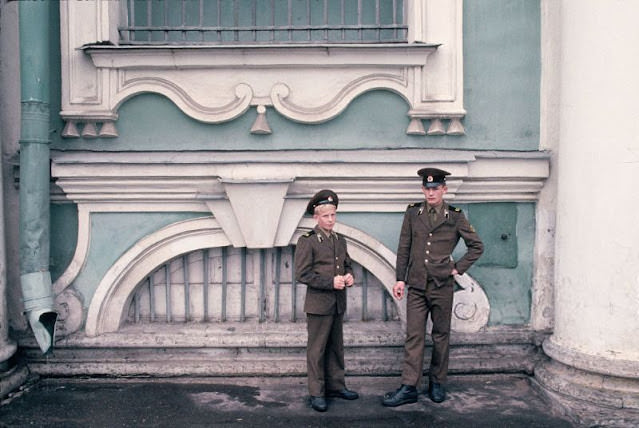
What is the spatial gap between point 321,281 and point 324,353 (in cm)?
52

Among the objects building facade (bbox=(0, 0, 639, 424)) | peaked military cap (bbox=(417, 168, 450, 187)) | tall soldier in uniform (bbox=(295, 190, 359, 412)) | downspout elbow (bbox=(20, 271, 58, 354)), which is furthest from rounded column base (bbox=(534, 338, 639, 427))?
downspout elbow (bbox=(20, 271, 58, 354))

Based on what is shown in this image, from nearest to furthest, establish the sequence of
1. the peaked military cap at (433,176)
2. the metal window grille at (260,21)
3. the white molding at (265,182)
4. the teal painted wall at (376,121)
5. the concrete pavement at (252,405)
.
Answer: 1. the concrete pavement at (252,405)
2. the peaked military cap at (433,176)
3. the white molding at (265,182)
4. the teal painted wall at (376,121)
5. the metal window grille at (260,21)

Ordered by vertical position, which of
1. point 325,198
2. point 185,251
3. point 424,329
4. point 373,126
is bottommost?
point 424,329

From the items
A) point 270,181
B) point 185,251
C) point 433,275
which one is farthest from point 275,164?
point 433,275

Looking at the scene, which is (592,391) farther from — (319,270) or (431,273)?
(319,270)

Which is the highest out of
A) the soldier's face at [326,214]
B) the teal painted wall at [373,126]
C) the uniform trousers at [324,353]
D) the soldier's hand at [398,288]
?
the teal painted wall at [373,126]

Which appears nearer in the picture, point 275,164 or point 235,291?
point 275,164

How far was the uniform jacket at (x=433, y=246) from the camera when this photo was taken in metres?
4.49

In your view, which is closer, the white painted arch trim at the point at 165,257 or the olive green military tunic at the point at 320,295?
the olive green military tunic at the point at 320,295

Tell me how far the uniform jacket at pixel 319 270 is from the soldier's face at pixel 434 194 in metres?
0.66

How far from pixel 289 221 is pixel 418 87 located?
1.32m

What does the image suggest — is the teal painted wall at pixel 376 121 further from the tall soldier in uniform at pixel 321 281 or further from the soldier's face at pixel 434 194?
the tall soldier in uniform at pixel 321 281

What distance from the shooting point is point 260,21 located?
5648mm

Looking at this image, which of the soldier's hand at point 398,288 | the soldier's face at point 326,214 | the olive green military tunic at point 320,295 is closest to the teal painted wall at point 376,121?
the soldier's face at point 326,214
